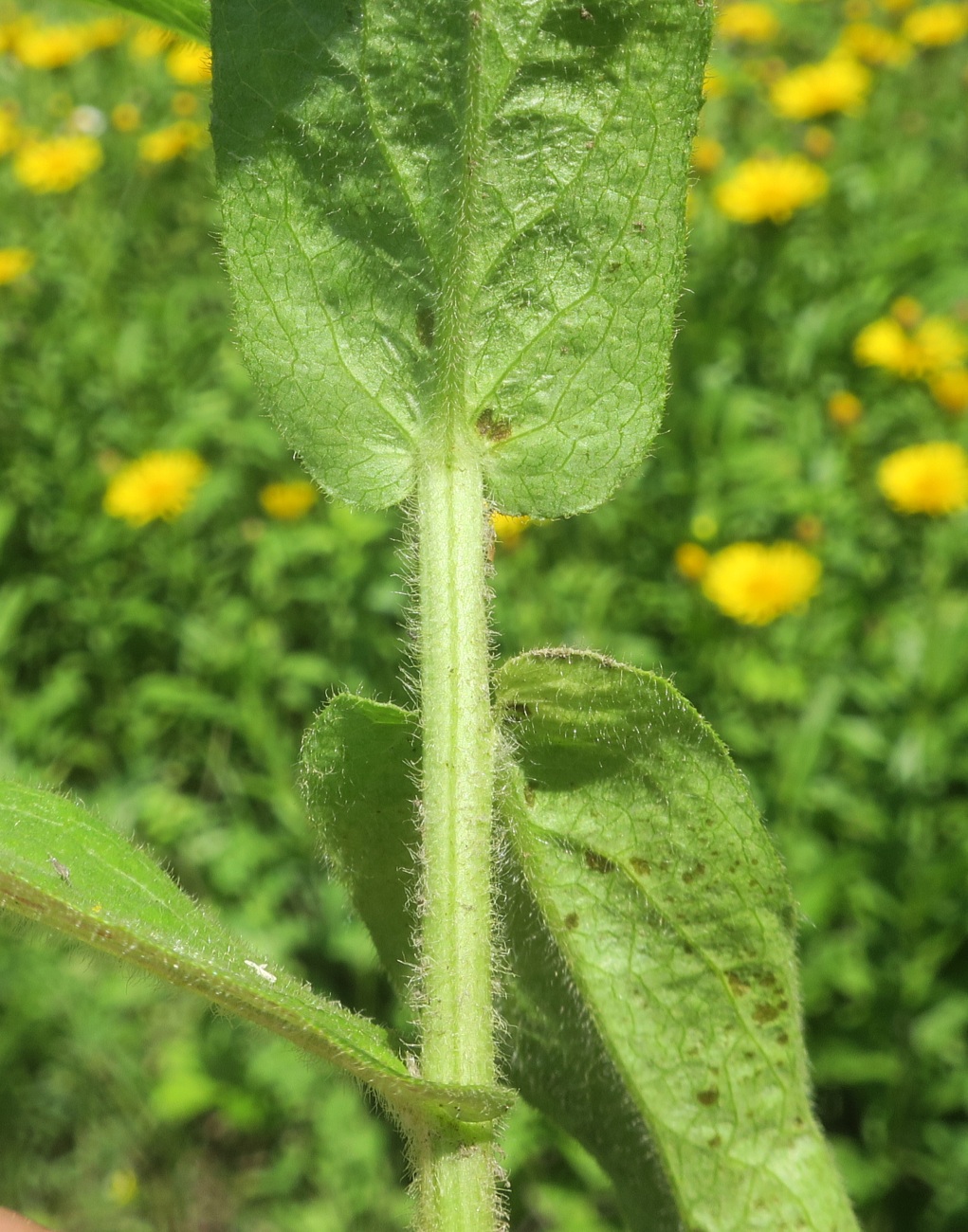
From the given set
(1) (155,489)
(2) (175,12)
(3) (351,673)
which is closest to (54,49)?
(1) (155,489)

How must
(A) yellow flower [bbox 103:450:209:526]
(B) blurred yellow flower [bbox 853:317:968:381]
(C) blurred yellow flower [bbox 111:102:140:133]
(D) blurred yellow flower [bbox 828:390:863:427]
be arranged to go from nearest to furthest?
(A) yellow flower [bbox 103:450:209:526]
(D) blurred yellow flower [bbox 828:390:863:427]
(B) blurred yellow flower [bbox 853:317:968:381]
(C) blurred yellow flower [bbox 111:102:140:133]

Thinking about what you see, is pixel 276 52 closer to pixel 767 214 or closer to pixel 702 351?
pixel 702 351

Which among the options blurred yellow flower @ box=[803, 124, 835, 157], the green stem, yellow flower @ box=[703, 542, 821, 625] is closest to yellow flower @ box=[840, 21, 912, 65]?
blurred yellow flower @ box=[803, 124, 835, 157]

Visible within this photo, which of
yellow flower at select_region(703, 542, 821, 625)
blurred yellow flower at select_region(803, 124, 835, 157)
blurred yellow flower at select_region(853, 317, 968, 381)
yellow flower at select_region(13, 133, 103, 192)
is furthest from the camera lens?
blurred yellow flower at select_region(803, 124, 835, 157)

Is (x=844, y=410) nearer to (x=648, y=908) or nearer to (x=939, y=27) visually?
(x=939, y=27)

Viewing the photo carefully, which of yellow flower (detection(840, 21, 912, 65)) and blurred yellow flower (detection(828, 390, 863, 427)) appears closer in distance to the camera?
blurred yellow flower (detection(828, 390, 863, 427))

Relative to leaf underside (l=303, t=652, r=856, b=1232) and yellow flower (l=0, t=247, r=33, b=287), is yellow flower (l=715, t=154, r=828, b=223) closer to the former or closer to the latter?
yellow flower (l=0, t=247, r=33, b=287)
